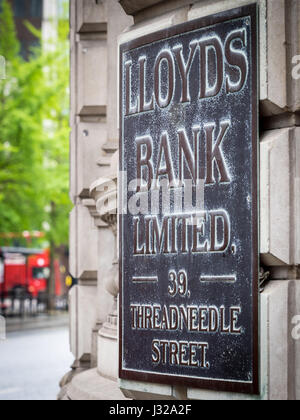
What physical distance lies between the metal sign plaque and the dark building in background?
2051 inches

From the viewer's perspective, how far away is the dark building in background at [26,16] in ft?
181

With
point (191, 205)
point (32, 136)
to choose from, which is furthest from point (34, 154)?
point (191, 205)

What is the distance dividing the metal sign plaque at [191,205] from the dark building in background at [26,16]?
52089 mm

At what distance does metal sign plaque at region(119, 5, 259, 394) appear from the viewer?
412cm

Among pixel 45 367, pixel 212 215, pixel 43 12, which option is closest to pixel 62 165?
pixel 45 367

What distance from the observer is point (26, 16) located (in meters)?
55.6

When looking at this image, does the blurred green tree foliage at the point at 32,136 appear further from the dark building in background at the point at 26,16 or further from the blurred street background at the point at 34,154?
the dark building in background at the point at 26,16

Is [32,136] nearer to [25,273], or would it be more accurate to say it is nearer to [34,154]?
[34,154]

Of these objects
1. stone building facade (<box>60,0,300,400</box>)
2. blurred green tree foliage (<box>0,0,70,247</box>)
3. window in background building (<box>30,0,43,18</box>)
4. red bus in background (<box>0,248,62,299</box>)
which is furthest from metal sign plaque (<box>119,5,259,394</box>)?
window in background building (<box>30,0,43,18</box>)

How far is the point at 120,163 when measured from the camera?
4848mm

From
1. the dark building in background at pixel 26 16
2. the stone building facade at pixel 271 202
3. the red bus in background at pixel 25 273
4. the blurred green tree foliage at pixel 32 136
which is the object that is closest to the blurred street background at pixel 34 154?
the blurred green tree foliage at pixel 32 136

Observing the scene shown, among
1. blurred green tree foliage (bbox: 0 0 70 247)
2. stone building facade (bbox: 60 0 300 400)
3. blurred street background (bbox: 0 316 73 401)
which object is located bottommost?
blurred street background (bbox: 0 316 73 401)

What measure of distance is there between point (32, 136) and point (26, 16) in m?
34.1

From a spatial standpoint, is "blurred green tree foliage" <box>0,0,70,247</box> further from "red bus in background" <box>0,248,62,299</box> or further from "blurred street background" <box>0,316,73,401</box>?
"red bus in background" <box>0,248,62,299</box>
